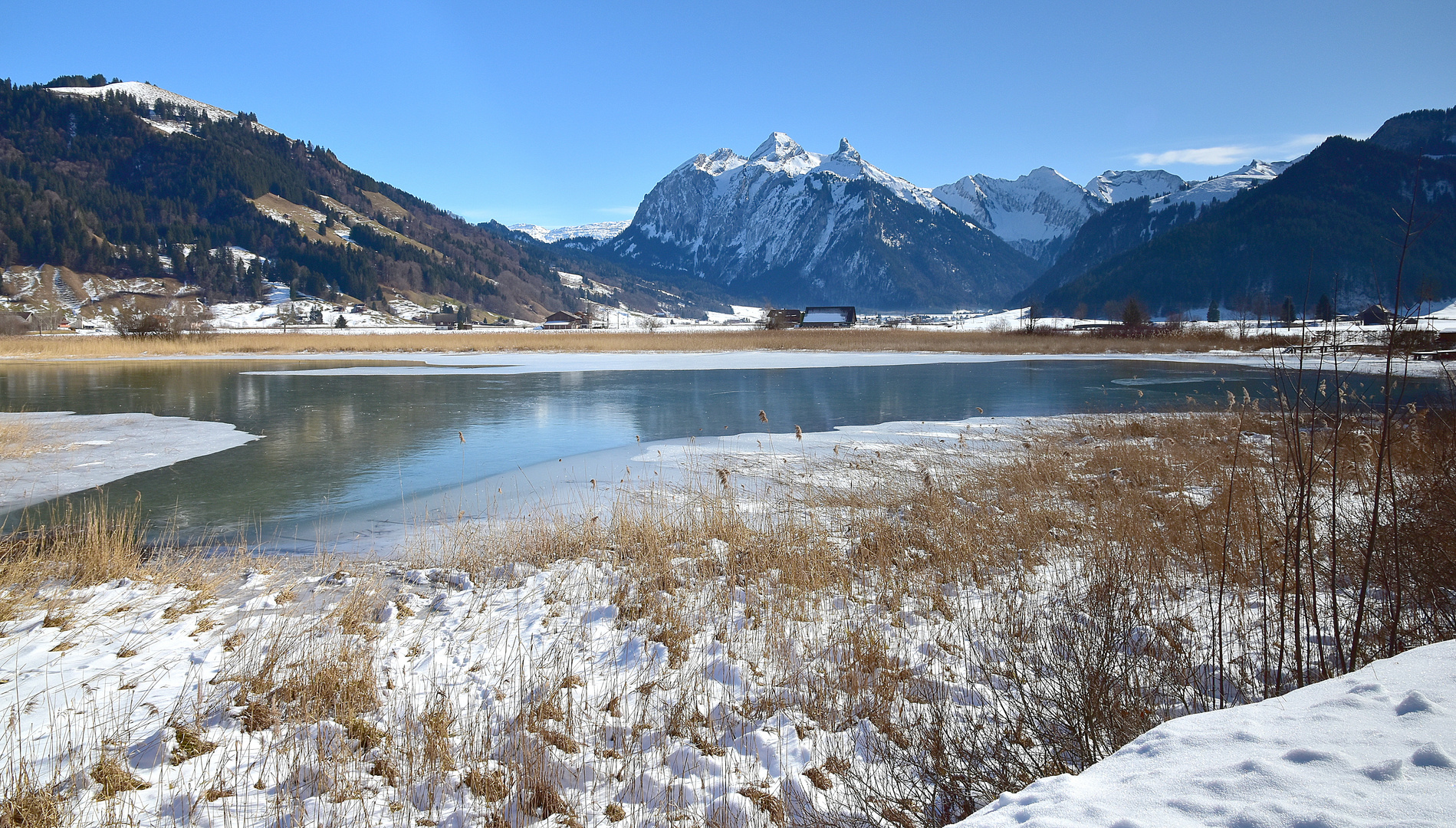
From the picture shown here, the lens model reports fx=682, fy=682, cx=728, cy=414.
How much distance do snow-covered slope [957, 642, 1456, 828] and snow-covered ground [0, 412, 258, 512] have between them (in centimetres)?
1280

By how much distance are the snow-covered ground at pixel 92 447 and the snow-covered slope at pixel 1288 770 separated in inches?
504

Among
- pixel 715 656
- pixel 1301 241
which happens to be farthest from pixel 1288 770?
pixel 1301 241

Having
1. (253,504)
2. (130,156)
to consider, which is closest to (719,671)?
(253,504)

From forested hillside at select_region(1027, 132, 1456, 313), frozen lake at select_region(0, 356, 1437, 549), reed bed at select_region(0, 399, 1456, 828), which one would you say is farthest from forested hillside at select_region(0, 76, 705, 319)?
reed bed at select_region(0, 399, 1456, 828)

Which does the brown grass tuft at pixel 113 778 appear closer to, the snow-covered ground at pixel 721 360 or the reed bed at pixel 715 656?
the reed bed at pixel 715 656

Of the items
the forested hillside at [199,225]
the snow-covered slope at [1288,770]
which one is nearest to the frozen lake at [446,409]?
the snow-covered slope at [1288,770]

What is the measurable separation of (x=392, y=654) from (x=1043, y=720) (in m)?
4.18

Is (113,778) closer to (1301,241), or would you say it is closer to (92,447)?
(92,447)

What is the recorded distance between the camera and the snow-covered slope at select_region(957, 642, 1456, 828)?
2033 mm

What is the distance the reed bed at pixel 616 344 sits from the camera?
46812 mm

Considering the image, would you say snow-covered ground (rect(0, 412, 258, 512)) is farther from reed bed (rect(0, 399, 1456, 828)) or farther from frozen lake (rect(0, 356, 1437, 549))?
reed bed (rect(0, 399, 1456, 828))

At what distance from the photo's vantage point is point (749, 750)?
3742 millimetres

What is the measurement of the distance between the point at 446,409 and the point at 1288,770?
824 inches

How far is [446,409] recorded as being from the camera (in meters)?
20.4
